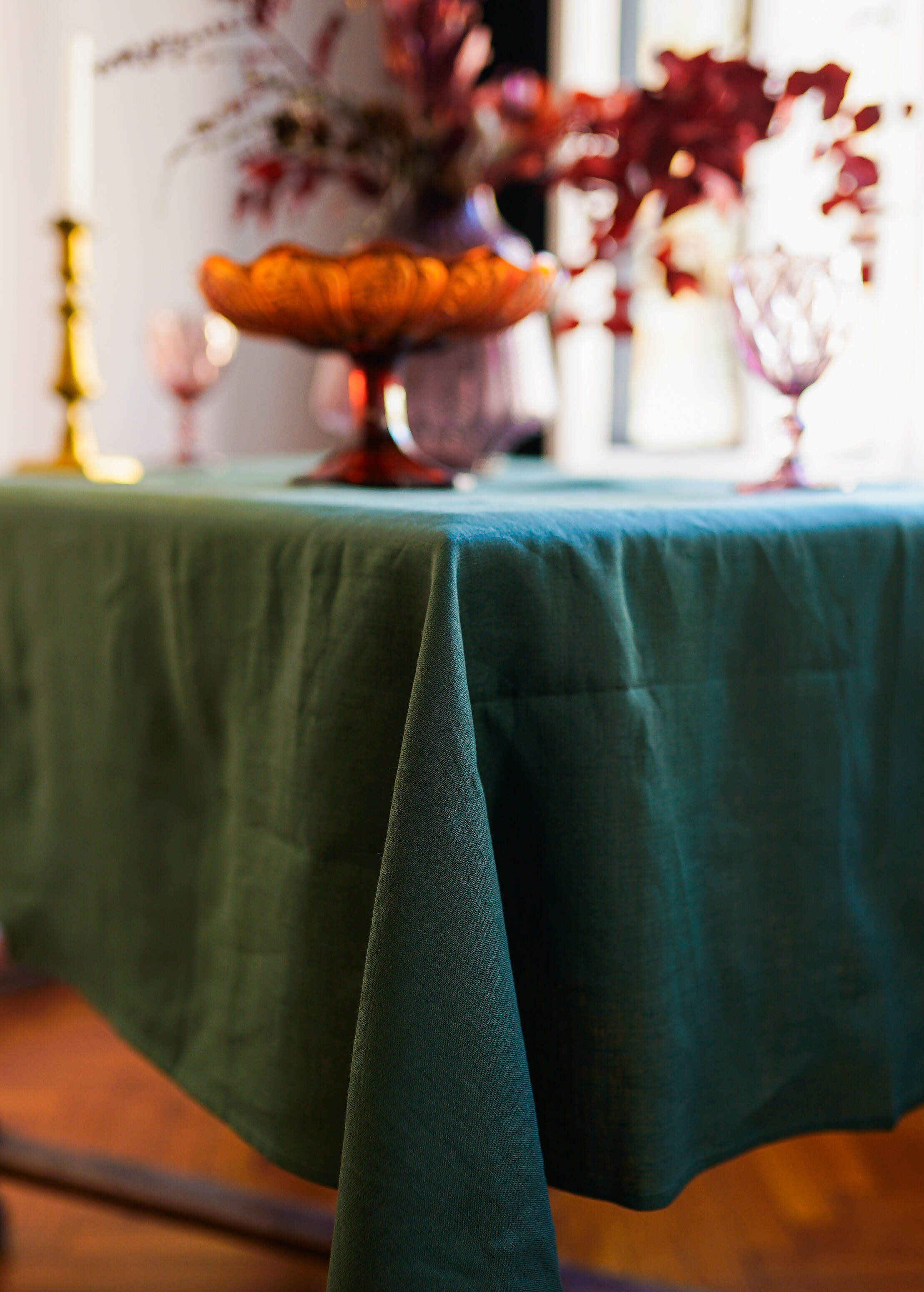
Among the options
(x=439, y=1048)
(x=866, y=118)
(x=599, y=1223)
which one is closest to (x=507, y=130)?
(x=866, y=118)

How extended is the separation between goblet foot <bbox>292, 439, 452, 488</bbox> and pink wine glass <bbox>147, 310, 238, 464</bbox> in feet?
1.66

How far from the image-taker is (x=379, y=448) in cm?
84

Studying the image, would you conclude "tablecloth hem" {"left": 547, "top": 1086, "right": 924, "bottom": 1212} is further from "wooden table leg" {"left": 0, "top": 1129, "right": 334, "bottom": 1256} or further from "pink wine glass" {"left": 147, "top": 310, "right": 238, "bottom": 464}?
"pink wine glass" {"left": 147, "top": 310, "right": 238, "bottom": 464}

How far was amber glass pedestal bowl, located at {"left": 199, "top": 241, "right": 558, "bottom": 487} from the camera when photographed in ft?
2.56

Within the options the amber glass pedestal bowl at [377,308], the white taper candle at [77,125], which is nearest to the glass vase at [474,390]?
the amber glass pedestal bowl at [377,308]

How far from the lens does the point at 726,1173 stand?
4.66 feet

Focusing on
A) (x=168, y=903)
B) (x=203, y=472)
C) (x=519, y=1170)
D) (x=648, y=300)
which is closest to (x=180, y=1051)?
(x=168, y=903)

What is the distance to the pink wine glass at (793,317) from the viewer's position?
79 centimetres

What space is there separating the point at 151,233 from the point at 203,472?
1319 millimetres

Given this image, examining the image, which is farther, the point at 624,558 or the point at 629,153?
the point at 629,153

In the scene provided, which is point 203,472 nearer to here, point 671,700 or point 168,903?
point 168,903

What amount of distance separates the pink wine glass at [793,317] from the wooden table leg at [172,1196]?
2.61 ft

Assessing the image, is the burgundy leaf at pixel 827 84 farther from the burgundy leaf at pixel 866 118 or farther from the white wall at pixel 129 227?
the white wall at pixel 129 227

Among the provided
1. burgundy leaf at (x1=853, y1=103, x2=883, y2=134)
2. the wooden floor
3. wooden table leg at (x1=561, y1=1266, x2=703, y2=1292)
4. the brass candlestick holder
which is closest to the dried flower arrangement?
burgundy leaf at (x1=853, y1=103, x2=883, y2=134)
